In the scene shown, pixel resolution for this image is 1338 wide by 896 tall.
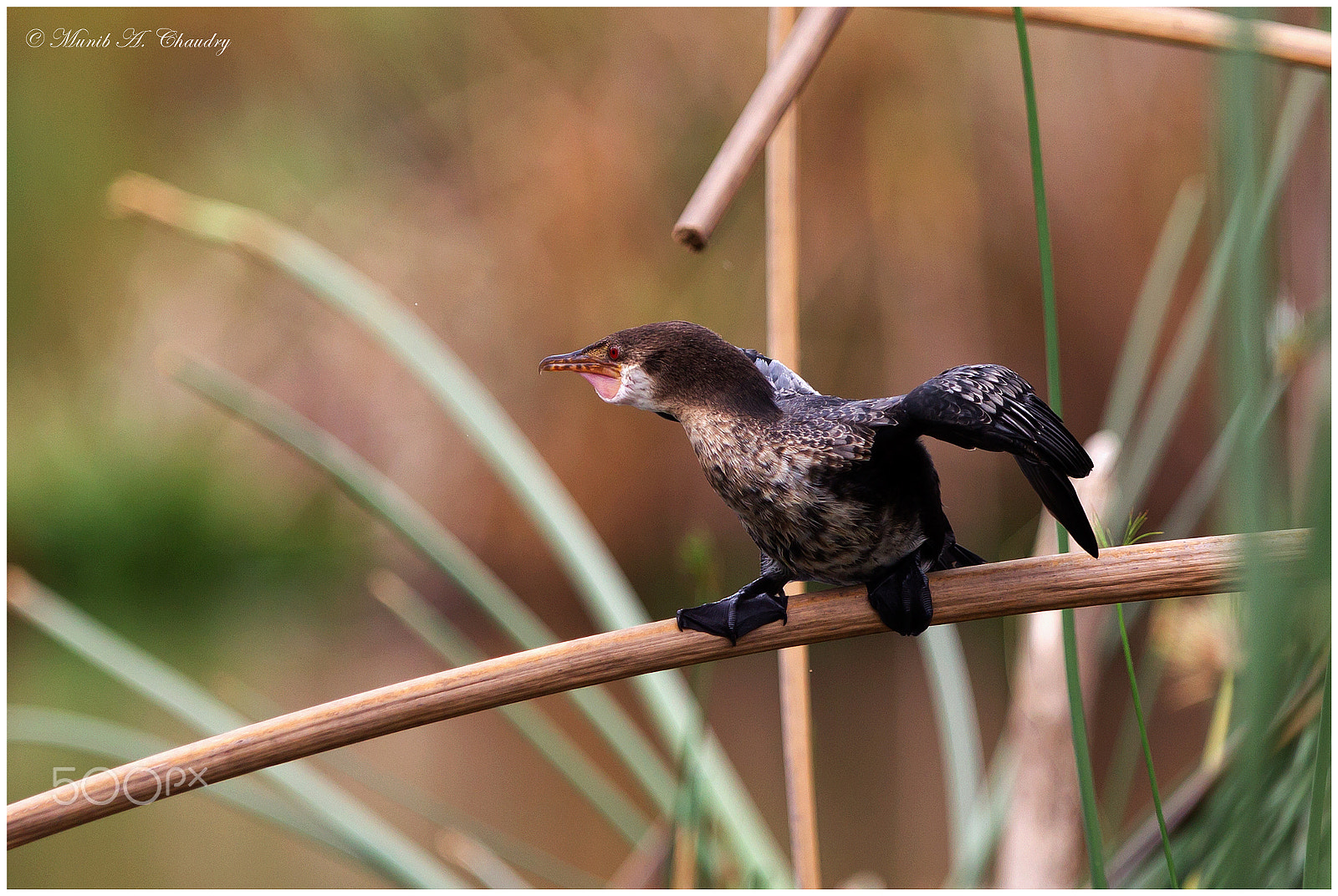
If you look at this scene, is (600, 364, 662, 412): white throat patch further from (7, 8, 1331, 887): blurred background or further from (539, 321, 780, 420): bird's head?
(7, 8, 1331, 887): blurred background

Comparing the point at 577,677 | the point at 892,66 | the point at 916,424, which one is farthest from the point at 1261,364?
the point at 892,66

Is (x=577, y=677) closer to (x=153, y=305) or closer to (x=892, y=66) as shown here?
(x=892, y=66)

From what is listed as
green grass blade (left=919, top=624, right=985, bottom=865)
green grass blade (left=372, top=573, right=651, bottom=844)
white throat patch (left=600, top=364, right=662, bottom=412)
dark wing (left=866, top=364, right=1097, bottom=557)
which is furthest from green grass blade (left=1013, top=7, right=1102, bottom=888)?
green grass blade (left=372, top=573, right=651, bottom=844)

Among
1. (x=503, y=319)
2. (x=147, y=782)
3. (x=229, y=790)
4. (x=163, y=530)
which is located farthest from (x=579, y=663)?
(x=163, y=530)

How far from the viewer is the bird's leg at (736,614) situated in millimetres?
370

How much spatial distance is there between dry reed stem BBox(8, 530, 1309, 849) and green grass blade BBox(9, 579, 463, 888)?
7.4 inches

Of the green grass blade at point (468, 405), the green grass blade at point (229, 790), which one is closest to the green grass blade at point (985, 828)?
the green grass blade at point (468, 405)

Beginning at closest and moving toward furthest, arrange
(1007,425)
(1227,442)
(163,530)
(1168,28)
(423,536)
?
(1227,442) → (1007,425) → (1168,28) → (423,536) → (163,530)

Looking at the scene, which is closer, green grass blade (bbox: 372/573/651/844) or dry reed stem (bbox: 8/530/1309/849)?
dry reed stem (bbox: 8/530/1309/849)

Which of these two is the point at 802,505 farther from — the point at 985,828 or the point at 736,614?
the point at 985,828

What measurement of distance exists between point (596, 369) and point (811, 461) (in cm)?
8

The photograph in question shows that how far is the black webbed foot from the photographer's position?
0.37 metres

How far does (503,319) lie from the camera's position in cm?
166

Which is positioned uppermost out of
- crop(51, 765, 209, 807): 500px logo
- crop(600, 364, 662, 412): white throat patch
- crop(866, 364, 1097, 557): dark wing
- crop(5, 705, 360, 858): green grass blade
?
crop(600, 364, 662, 412): white throat patch
